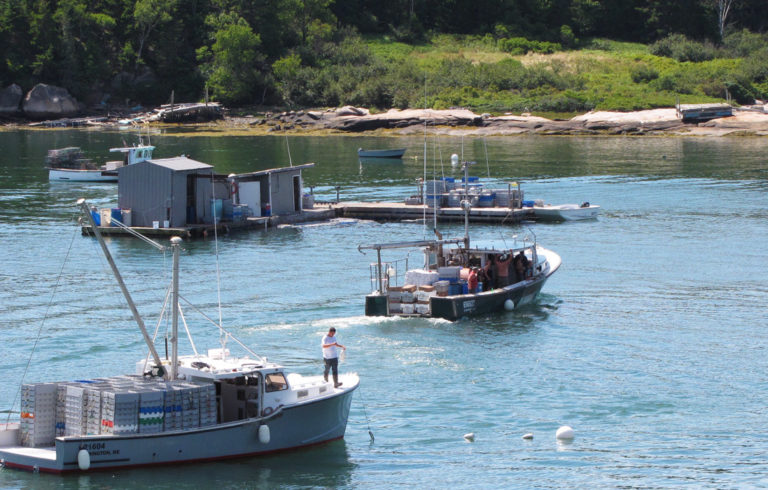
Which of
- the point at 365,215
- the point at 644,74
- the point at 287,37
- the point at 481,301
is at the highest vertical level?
the point at 287,37

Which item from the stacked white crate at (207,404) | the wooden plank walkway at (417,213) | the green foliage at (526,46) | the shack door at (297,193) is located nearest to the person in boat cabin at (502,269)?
the stacked white crate at (207,404)

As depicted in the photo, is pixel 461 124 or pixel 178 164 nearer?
pixel 178 164

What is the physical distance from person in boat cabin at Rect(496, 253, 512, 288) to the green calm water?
5.73 feet

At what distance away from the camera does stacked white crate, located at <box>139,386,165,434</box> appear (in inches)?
1038

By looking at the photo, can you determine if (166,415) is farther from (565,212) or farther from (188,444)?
(565,212)

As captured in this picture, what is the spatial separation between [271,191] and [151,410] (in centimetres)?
4201

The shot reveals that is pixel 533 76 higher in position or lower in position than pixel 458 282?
higher

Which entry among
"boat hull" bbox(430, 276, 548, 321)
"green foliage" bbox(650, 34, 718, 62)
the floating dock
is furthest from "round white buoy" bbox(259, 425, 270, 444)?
"green foliage" bbox(650, 34, 718, 62)

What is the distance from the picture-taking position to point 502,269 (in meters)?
44.8

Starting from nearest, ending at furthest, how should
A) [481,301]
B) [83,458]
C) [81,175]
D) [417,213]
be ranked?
[83,458] → [481,301] → [417,213] → [81,175]

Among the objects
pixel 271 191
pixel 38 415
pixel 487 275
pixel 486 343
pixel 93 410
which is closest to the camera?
pixel 93 410

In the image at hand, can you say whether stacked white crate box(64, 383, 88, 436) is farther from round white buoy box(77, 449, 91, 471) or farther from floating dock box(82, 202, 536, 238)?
floating dock box(82, 202, 536, 238)

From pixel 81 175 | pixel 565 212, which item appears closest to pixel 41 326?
pixel 565 212

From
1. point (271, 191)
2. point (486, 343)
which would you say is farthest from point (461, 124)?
point (486, 343)
